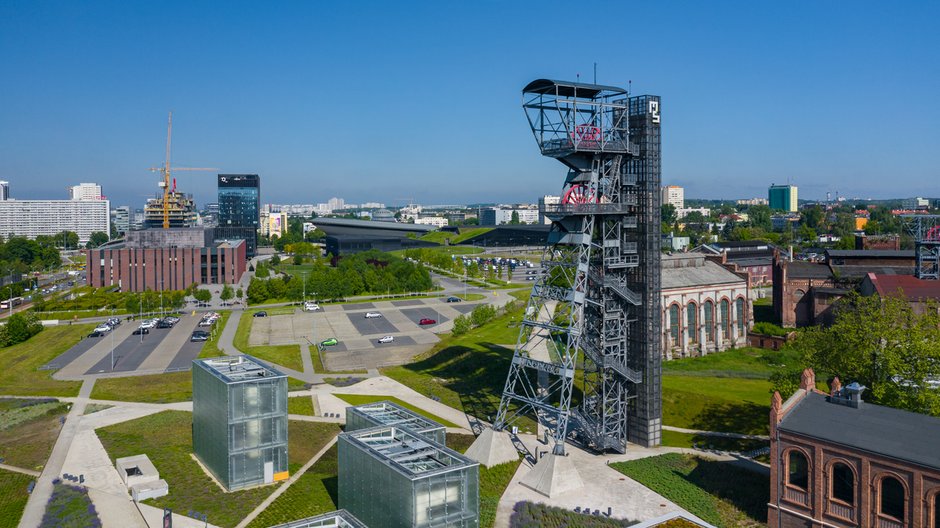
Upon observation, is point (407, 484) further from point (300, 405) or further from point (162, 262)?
point (162, 262)

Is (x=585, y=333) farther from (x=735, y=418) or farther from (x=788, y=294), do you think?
(x=788, y=294)

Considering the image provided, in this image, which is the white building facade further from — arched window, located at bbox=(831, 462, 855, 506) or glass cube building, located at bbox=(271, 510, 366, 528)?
glass cube building, located at bbox=(271, 510, 366, 528)

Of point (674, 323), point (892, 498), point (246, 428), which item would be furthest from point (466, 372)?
point (892, 498)

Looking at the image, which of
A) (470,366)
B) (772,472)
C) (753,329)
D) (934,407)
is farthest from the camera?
(753,329)

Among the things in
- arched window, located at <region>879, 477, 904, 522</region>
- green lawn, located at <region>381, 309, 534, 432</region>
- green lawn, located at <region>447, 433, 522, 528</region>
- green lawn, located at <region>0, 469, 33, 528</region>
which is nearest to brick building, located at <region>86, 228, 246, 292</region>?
green lawn, located at <region>381, 309, 534, 432</region>

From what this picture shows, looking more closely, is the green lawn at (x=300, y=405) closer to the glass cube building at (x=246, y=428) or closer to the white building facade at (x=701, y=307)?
the glass cube building at (x=246, y=428)

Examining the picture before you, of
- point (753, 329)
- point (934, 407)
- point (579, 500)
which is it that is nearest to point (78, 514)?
point (579, 500)

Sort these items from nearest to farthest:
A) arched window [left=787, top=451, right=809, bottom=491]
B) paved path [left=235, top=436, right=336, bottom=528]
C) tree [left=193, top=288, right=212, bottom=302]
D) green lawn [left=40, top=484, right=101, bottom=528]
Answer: arched window [left=787, top=451, right=809, bottom=491], green lawn [left=40, top=484, right=101, bottom=528], paved path [left=235, top=436, right=336, bottom=528], tree [left=193, top=288, right=212, bottom=302]
